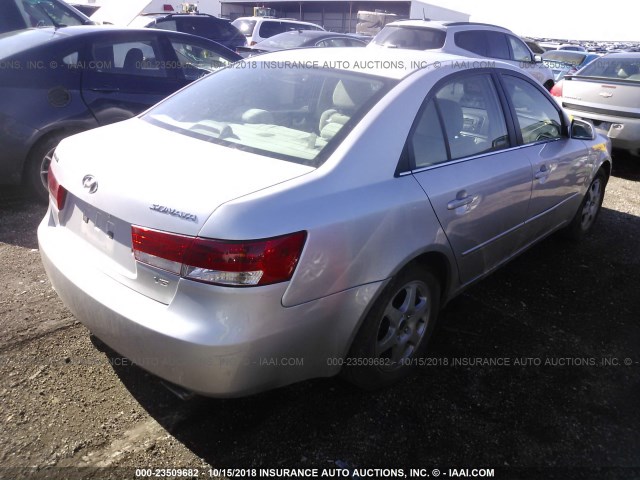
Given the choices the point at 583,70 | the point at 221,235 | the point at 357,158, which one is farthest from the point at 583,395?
the point at 583,70

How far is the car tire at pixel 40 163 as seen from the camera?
4508mm

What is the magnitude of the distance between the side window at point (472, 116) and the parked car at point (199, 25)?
418 inches

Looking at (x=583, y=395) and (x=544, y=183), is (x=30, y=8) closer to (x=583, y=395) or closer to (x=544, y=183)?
(x=544, y=183)

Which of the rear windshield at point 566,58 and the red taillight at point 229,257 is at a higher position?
the red taillight at point 229,257

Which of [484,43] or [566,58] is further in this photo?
[566,58]

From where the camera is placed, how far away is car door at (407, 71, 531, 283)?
8.43 feet

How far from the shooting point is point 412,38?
937 centimetres

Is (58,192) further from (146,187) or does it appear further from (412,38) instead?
(412,38)

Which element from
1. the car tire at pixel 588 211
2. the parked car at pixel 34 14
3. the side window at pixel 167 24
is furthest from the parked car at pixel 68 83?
the side window at pixel 167 24

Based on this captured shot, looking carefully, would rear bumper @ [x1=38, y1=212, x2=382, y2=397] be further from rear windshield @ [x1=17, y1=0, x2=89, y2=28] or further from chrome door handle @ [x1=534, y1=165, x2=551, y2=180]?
rear windshield @ [x1=17, y1=0, x2=89, y2=28]

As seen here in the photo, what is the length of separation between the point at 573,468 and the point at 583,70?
7953 millimetres

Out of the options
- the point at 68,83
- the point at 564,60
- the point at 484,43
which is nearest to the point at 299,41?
the point at 484,43

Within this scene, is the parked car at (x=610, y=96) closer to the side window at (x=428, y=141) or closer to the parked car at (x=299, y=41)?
the parked car at (x=299, y=41)

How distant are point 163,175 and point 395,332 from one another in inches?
52.3
